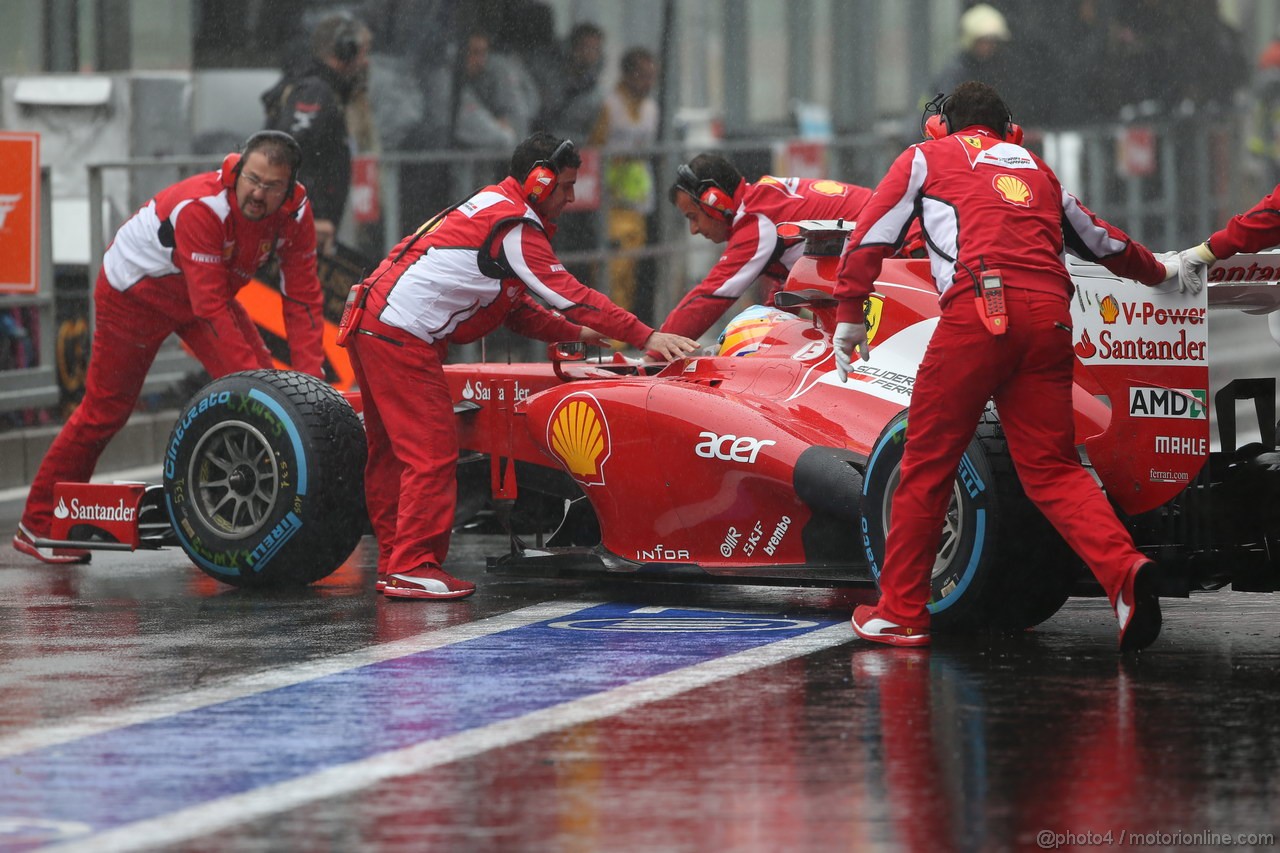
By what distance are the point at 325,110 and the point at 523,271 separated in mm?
5669

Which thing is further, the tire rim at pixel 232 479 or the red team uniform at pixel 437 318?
the tire rim at pixel 232 479

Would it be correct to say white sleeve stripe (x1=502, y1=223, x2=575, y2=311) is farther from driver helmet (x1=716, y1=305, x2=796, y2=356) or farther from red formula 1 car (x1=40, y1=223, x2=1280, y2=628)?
driver helmet (x1=716, y1=305, x2=796, y2=356)

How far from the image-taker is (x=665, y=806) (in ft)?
17.4

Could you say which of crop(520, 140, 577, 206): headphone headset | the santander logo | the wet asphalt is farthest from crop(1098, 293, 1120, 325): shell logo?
the santander logo

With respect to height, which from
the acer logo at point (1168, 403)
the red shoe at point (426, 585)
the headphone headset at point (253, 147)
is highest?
the headphone headset at point (253, 147)

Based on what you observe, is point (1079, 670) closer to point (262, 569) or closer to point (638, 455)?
point (638, 455)

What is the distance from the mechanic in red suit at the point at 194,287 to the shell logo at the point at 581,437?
77.8 inches

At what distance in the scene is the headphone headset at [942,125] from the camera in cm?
784

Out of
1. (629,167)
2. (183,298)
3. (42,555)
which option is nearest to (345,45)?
(629,167)

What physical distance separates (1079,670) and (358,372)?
3470 millimetres

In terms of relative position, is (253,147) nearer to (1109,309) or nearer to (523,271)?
(523,271)

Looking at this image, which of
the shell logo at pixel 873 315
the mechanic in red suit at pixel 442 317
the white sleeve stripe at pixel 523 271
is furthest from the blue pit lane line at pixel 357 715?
the white sleeve stripe at pixel 523 271

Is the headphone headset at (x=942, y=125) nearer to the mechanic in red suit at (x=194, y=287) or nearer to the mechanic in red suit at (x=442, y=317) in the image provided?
the mechanic in red suit at (x=442, y=317)

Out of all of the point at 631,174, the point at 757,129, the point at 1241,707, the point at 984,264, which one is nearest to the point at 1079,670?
the point at 1241,707
